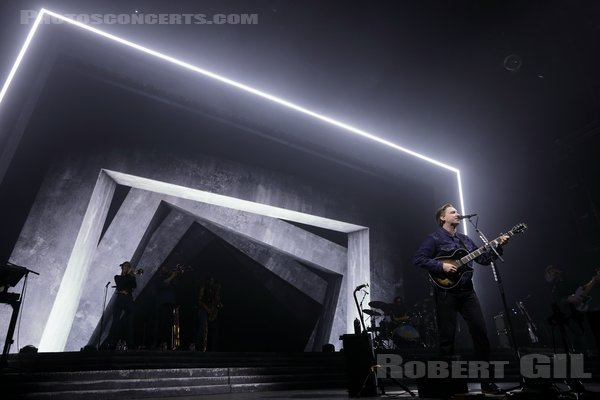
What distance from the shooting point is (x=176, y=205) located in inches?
379

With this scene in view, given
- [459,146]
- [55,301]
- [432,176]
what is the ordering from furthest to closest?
[432,176]
[459,146]
[55,301]

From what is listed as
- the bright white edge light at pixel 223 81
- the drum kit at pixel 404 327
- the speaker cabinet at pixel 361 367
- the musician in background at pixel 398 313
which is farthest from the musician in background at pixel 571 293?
the speaker cabinet at pixel 361 367

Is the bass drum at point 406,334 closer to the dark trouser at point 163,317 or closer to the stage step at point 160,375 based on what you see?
the stage step at point 160,375

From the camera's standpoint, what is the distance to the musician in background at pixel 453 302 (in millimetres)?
3119

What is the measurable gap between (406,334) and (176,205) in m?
6.33

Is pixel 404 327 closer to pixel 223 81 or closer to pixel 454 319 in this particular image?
pixel 454 319

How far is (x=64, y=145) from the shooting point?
707 cm

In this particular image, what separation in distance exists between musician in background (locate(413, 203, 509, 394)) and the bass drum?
17.9ft

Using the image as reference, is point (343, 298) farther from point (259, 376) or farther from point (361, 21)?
Answer: point (361, 21)

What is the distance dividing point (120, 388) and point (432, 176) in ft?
26.1

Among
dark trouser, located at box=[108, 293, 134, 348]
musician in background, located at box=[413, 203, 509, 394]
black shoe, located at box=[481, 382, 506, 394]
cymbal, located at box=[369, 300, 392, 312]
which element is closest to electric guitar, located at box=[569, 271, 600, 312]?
cymbal, located at box=[369, 300, 392, 312]

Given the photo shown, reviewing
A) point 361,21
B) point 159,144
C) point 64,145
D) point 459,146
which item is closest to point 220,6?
point 361,21

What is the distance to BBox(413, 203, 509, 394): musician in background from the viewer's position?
3119 millimetres

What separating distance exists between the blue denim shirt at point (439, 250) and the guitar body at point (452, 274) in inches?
1.5
